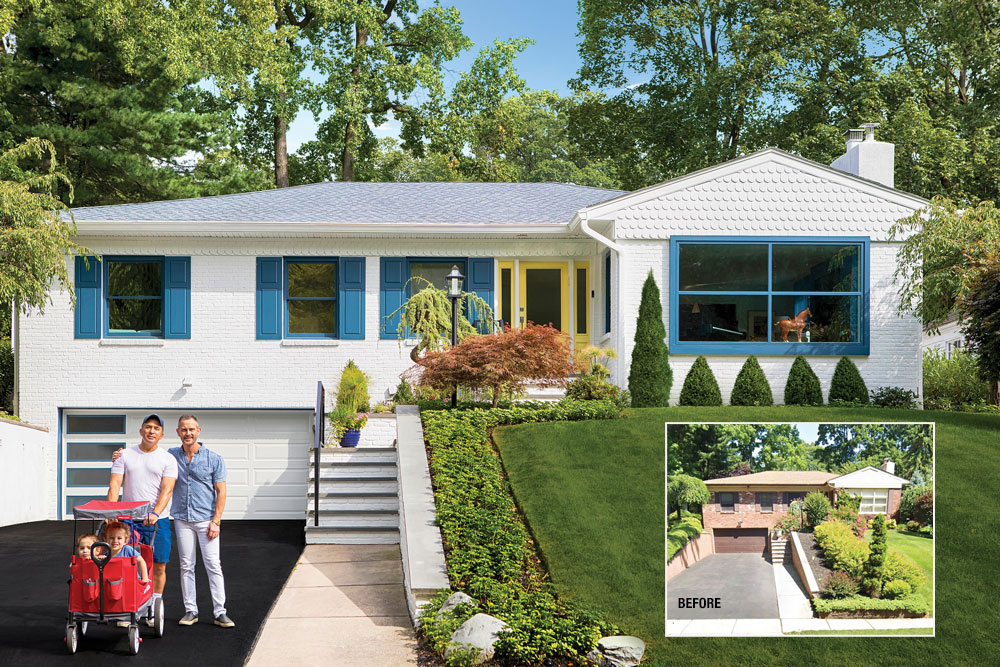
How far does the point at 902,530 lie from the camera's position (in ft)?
16.6

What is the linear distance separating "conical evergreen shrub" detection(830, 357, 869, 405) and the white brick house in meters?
0.26

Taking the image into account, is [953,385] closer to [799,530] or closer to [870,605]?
[870,605]

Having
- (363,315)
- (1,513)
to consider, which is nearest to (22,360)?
(1,513)

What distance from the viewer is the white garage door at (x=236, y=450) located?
52.2ft

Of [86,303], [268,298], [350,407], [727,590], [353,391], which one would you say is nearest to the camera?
[727,590]

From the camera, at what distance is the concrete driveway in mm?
4848

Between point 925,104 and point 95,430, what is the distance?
2201 cm

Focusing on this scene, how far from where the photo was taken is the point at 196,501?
7.48m

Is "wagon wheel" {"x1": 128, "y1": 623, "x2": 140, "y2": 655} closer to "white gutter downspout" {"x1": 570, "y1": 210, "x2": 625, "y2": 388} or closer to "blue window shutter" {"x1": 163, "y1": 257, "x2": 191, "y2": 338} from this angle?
"white gutter downspout" {"x1": 570, "y1": 210, "x2": 625, "y2": 388}

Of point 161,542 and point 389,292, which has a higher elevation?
point 389,292

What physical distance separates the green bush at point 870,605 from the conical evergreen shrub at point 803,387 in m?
→ 9.86

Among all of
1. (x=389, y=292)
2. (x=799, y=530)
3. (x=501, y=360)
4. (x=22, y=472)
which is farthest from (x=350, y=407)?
(x=799, y=530)

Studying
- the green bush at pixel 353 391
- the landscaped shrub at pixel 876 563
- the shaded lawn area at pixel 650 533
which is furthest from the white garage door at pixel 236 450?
the landscaped shrub at pixel 876 563

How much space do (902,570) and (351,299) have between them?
12.1 metres
